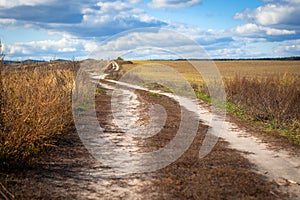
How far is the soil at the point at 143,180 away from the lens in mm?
6293

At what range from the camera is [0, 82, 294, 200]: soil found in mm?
6293

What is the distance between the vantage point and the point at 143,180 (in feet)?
23.3

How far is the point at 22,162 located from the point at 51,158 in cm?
99

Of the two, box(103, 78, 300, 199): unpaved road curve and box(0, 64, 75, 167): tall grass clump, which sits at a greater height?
box(0, 64, 75, 167): tall grass clump

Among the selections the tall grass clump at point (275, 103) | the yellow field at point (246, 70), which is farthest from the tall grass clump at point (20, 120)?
the yellow field at point (246, 70)

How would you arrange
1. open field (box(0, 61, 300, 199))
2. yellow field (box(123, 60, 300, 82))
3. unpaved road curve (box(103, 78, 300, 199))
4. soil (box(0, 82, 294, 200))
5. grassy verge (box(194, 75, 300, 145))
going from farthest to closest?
yellow field (box(123, 60, 300, 82)) → grassy verge (box(194, 75, 300, 145)) → unpaved road curve (box(103, 78, 300, 199)) → open field (box(0, 61, 300, 199)) → soil (box(0, 82, 294, 200))

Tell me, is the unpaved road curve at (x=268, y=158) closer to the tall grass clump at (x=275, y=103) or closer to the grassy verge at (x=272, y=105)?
the grassy verge at (x=272, y=105)

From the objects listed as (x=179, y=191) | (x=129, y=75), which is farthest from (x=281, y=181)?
(x=129, y=75)

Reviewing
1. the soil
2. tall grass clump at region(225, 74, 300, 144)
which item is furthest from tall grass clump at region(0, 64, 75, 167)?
tall grass clump at region(225, 74, 300, 144)

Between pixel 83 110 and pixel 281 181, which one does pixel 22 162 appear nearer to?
pixel 281 181

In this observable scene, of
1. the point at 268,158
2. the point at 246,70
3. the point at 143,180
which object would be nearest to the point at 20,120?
the point at 143,180

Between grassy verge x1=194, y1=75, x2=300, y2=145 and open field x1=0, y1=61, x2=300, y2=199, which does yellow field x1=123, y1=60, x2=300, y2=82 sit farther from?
open field x1=0, y1=61, x2=300, y2=199

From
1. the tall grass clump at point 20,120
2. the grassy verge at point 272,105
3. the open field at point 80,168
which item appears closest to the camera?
the open field at point 80,168

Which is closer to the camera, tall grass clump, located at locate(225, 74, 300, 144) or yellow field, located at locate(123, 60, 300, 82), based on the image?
tall grass clump, located at locate(225, 74, 300, 144)
